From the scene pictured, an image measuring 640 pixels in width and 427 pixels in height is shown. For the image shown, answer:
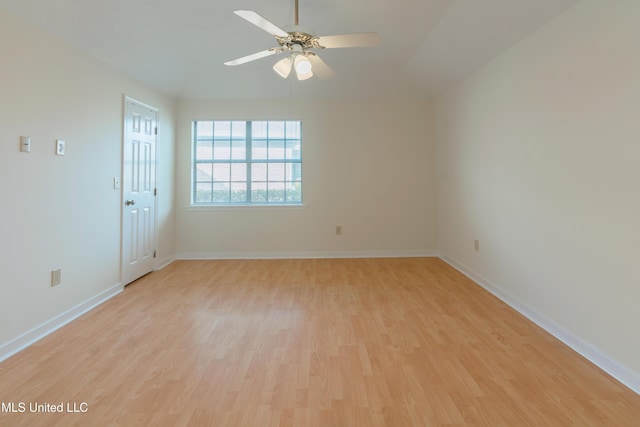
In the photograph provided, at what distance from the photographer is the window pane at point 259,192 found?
15.5 feet

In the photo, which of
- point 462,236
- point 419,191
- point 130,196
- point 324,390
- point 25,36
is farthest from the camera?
point 419,191

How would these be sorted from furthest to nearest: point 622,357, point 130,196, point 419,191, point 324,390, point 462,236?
point 419,191 < point 462,236 < point 130,196 < point 622,357 < point 324,390

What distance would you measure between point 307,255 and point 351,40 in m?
3.20

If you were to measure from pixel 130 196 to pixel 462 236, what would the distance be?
4.05 meters

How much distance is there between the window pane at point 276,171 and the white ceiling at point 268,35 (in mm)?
1216

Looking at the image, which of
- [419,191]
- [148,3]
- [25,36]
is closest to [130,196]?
[25,36]

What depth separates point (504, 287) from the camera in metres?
2.93

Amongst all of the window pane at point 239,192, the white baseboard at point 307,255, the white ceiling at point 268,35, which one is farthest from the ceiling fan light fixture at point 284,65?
the white baseboard at point 307,255

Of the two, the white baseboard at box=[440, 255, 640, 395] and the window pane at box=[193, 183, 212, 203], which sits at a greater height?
the window pane at box=[193, 183, 212, 203]

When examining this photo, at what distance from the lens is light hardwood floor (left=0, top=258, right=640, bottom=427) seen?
1.47 meters

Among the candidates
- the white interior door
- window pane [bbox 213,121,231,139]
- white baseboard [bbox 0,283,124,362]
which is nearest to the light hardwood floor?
white baseboard [bbox 0,283,124,362]

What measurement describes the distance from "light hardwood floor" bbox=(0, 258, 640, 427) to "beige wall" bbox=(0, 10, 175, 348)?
306 mm

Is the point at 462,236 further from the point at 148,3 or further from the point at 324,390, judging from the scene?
the point at 148,3

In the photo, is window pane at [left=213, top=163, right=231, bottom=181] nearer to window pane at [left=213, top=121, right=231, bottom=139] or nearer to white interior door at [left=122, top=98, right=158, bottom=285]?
window pane at [left=213, top=121, right=231, bottom=139]
